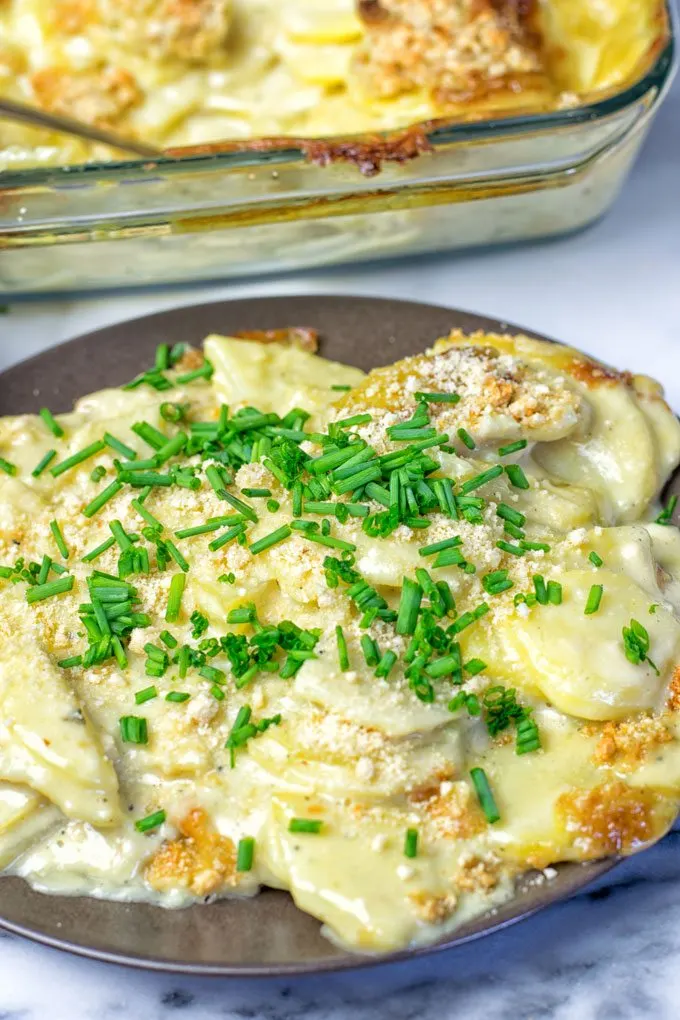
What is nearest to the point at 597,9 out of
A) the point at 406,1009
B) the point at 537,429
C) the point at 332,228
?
the point at 332,228

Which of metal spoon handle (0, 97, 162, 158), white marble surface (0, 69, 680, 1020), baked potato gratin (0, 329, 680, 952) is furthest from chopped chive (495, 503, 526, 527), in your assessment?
metal spoon handle (0, 97, 162, 158)

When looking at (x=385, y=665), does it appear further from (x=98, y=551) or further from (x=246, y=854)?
(x=98, y=551)

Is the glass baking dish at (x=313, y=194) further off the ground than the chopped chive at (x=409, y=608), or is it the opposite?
the glass baking dish at (x=313, y=194)

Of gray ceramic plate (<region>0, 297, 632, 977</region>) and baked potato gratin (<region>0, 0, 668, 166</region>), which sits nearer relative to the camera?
gray ceramic plate (<region>0, 297, 632, 977</region>)

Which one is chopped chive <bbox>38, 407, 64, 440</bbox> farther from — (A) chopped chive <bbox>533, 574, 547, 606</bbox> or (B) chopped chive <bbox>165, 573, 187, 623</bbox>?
(A) chopped chive <bbox>533, 574, 547, 606</bbox>

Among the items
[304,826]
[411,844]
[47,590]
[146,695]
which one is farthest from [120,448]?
[411,844]

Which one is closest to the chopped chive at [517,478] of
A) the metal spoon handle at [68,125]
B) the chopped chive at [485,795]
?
the chopped chive at [485,795]

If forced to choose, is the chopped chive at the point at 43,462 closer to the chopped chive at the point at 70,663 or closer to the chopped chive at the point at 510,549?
the chopped chive at the point at 70,663
